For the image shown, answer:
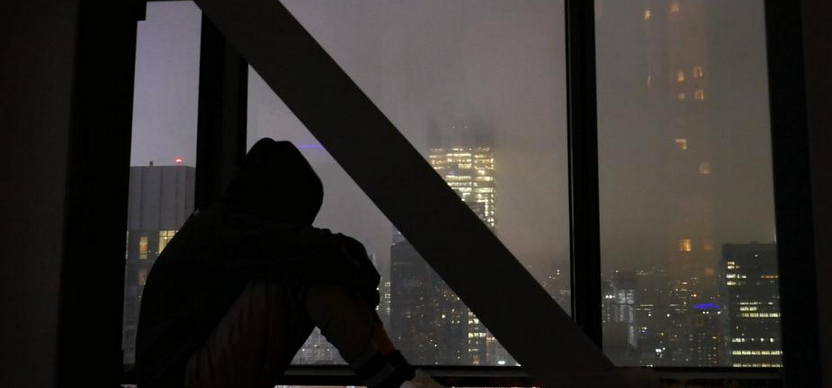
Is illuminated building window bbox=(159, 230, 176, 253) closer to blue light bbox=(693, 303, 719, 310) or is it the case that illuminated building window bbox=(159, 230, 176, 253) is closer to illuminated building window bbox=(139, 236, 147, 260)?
illuminated building window bbox=(139, 236, 147, 260)

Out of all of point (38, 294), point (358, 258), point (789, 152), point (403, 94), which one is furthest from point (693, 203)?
point (38, 294)

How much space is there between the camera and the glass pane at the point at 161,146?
8.24 feet

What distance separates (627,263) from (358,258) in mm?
1316

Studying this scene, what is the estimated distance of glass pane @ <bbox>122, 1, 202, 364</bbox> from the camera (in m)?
2.51

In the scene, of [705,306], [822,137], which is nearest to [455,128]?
[705,306]

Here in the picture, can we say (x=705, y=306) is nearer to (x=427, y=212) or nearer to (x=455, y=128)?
(x=455, y=128)

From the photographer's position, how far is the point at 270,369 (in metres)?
1.23

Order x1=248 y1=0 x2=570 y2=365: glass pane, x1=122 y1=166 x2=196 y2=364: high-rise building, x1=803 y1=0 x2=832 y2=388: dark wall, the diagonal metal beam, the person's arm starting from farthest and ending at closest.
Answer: x1=122 y1=166 x2=196 y2=364: high-rise building
x1=248 y1=0 x2=570 y2=365: glass pane
x1=803 y1=0 x2=832 y2=388: dark wall
the person's arm
the diagonal metal beam

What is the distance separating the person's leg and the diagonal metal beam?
463 millimetres

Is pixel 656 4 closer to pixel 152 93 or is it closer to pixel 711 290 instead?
pixel 711 290

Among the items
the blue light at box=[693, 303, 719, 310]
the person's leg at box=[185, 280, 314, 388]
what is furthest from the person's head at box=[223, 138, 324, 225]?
the blue light at box=[693, 303, 719, 310]

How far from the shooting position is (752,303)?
2312 mm

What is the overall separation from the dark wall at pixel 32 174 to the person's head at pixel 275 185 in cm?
45

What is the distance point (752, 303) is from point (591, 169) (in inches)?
28.0
